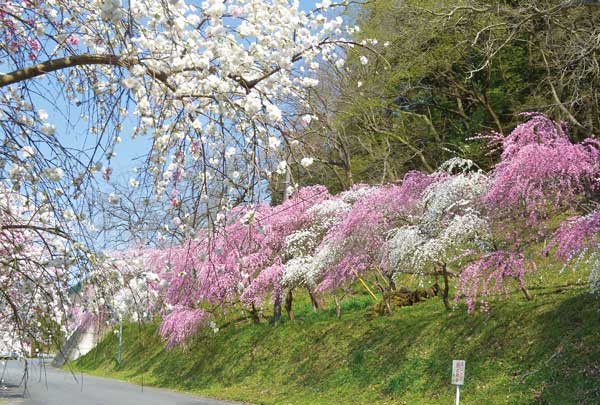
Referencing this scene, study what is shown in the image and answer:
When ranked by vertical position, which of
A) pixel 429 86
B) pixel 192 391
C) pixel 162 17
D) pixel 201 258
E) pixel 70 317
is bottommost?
pixel 192 391

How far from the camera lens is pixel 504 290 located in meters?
13.6

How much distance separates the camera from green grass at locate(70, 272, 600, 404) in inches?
465

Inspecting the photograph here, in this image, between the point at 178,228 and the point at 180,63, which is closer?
the point at 180,63

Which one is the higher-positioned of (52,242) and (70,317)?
(52,242)

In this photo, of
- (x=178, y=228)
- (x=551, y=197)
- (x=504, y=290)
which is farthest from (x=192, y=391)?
(x=178, y=228)

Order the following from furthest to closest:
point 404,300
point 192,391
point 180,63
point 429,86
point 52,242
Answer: point 429,86 → point 192,391 → point 404,300 → point 52,242 → point 180,63

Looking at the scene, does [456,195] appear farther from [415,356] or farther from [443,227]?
[415,356]

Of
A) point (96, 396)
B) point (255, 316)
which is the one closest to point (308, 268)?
point (255, 316)

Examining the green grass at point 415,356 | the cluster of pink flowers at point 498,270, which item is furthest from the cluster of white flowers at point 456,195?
the green grass at point 415,356

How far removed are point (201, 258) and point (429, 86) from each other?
23.0m

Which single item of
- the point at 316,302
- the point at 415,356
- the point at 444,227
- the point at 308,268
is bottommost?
the point at 415,356

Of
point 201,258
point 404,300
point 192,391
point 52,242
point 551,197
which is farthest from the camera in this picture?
point 192,391

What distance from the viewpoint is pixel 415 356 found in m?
15.1

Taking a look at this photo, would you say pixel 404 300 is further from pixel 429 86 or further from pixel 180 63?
pixel 180 63
